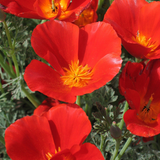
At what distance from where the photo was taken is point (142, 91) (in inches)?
33.8

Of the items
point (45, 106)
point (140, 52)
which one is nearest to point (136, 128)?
point (140, 52)

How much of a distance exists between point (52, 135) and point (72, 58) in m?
0.30

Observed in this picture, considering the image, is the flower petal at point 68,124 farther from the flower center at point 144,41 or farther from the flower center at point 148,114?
the flower center at point 144,41

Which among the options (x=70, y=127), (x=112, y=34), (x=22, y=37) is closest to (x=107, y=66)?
(x=112, y=34)

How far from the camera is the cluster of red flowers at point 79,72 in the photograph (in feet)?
2.18

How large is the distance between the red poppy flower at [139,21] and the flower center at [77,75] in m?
0.16

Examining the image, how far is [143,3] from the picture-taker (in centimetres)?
88

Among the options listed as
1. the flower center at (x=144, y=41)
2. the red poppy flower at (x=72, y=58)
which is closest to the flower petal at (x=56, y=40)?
the red poppy flower at (x=72, y=58)

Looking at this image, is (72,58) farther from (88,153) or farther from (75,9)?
(88,153)

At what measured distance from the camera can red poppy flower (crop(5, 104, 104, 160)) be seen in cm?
65

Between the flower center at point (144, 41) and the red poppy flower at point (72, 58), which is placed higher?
the red poppy flower at point (72, 58)

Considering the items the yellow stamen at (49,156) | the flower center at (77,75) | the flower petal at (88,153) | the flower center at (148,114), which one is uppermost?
the flower center at (77,75)

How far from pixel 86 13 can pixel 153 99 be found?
46 cm

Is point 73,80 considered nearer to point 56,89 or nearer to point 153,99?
point 56,89
